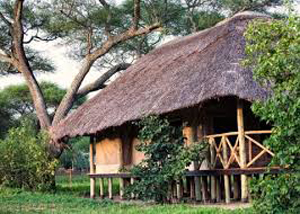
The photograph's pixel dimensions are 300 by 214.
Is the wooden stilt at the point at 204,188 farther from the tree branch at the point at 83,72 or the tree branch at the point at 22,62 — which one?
the tree branch at the point at 22,62

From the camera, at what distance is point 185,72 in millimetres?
10812

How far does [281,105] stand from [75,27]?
12624 mm

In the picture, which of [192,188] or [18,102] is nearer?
[192,188]

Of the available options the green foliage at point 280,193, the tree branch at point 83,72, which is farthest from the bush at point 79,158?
the green foliage at point 280,193

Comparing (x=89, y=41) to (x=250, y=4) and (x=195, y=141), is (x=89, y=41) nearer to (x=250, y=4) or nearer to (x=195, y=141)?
(x=250, y=4)

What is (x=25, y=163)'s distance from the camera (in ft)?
47.2

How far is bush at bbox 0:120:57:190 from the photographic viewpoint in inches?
560

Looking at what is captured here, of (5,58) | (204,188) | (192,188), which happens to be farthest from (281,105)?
Result: (5,58)

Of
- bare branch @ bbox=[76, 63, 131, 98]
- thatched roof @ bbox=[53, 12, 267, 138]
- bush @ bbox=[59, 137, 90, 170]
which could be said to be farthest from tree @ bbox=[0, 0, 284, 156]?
bush @ bbox=[59, 137, 90, 170]

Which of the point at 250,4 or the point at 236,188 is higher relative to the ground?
the point at 250,4

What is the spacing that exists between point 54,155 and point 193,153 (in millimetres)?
7287

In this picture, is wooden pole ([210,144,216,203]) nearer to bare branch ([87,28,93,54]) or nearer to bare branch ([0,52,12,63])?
bare branch ([87,28,93,54])

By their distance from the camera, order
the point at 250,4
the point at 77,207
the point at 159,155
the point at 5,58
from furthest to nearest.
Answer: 1. the point at 250,4
2. the point at 5,58
3. the point at 77,207
4. the point at 159,155

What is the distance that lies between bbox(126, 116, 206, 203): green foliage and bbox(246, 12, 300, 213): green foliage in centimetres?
345
